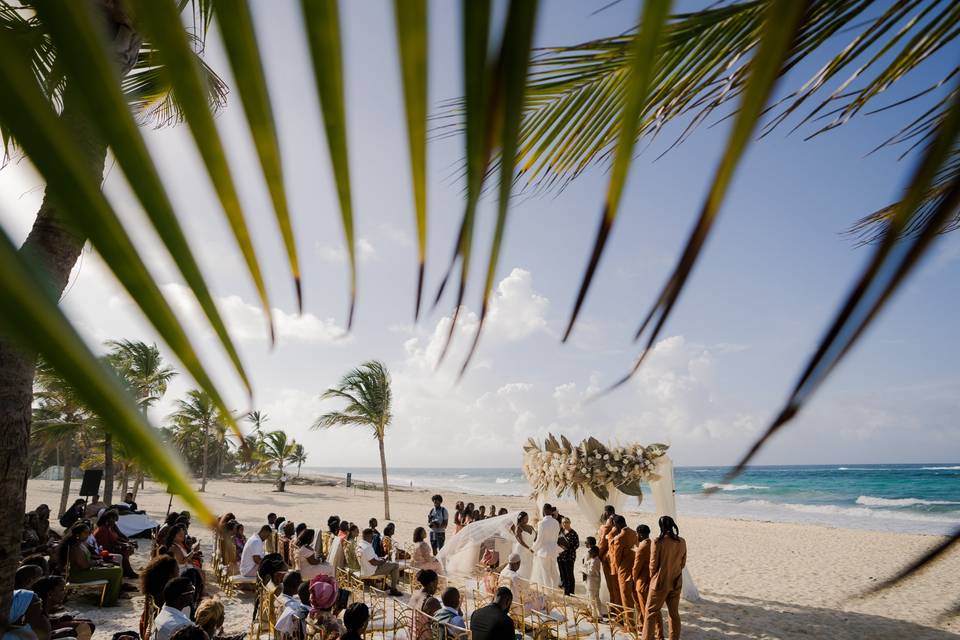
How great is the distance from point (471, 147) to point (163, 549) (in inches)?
346

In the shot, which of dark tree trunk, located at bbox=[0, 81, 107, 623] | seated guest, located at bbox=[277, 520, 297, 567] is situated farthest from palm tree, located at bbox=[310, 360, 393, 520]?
dark tree trunk, located at bbox=[0, 81, 107, 623]

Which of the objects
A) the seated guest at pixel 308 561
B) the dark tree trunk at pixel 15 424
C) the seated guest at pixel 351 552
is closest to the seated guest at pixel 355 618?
the seated guest at pixel 308 561

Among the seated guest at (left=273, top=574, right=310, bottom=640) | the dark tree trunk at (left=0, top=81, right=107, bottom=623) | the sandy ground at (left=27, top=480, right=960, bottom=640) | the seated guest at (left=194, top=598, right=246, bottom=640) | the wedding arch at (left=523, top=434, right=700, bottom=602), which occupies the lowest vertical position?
the sandy ground at (left=27, top=480, right=960, bottom=640)

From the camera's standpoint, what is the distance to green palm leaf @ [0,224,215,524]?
24 centimetres

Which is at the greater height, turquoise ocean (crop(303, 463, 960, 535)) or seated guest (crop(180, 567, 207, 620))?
seated guest (crop(180, 567, 207, 620))

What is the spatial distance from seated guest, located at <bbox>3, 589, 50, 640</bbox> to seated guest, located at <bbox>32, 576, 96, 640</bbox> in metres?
0.36

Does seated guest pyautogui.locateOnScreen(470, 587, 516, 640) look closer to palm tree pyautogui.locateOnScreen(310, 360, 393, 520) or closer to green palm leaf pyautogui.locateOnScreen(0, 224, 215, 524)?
green palm leaf pyautogui.locateOnScreen(0, 224, 215, 524)

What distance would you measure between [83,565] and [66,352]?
30.6ft

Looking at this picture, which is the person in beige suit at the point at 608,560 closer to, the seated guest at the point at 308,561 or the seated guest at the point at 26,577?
the seated guest at the point at 308,561

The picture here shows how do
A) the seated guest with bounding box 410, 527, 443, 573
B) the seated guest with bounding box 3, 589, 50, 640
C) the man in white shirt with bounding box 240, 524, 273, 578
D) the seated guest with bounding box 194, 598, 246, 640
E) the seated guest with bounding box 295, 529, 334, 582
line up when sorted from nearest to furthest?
the seated guest with bounding box 3, 589, 50, 640, the seated guest with bounding box 194, 598, 246, 640, the seated guest with bounding box 295, 529, 334, 582, the man in white shirt with bounding box 240, 524, 273, 578, the seated guest with bounding box 410, 527, 443, 573

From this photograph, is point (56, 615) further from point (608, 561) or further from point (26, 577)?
point (608, 561)

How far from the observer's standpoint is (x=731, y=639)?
7074mm

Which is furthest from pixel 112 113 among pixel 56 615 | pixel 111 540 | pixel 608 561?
pixel 111 540

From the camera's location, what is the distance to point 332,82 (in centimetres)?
38
